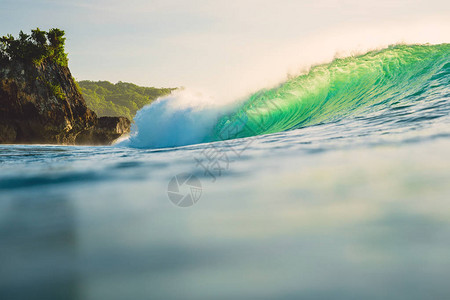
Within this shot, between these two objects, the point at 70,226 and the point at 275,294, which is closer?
the point at 275,294

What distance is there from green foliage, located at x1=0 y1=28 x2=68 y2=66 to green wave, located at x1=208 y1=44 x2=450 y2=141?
15517mm

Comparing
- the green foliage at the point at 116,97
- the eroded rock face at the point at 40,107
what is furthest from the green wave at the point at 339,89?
the green foliage at the point at 116,97

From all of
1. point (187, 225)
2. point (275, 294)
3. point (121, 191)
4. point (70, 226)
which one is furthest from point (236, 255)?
point (121, 191)

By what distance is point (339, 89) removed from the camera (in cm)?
925

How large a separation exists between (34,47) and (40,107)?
3453 mm

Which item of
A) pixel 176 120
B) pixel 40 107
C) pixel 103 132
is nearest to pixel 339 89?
pixel 176 120

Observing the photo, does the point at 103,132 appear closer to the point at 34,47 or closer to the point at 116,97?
the point at 34,47

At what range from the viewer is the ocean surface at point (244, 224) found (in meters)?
1.06

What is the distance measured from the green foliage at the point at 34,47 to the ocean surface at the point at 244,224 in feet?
61.4

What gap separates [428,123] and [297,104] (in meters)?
5.15

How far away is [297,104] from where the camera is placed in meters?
9.20

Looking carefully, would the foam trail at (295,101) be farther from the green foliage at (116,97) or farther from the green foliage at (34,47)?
the green foliage at (116,97)

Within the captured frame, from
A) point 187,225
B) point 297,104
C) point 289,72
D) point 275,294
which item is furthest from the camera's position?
point 289,72

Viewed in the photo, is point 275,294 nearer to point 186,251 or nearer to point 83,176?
point 186,251
